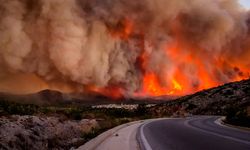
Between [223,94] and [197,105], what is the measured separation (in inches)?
395

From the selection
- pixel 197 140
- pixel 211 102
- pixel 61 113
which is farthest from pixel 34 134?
pixel 211 102

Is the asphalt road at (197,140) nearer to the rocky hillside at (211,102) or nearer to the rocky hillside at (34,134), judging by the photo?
the rocky hillside at (34,134)

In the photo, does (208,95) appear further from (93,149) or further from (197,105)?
(93,149)

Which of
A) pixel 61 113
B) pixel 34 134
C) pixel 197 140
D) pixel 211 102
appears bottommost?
pixel 197 140

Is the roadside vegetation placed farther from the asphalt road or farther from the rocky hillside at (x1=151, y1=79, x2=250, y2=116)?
the rocky hillside at (x1=151, y1=79, x2=250, y2=116)

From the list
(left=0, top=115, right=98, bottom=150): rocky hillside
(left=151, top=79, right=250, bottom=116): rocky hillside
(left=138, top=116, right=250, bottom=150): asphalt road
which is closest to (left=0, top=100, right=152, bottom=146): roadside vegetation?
(left=0, top=115, right=98, bottom=150): rocky hillside

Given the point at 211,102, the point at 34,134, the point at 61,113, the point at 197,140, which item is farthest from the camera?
the point at 211,102

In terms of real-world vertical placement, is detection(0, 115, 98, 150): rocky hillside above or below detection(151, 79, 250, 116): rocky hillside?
below

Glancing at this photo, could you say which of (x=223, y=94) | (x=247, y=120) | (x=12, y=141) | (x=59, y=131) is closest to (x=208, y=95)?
(x=223, y=94)

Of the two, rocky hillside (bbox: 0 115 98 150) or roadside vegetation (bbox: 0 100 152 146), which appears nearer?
rocky hillside (bbox: 0 115 98 150)

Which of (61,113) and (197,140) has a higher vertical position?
(61,113)

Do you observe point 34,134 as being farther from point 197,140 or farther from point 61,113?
point 61,113

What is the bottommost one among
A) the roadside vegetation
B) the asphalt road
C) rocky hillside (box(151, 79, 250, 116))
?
A: the asphalt road

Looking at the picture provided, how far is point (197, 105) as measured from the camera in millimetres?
114938
